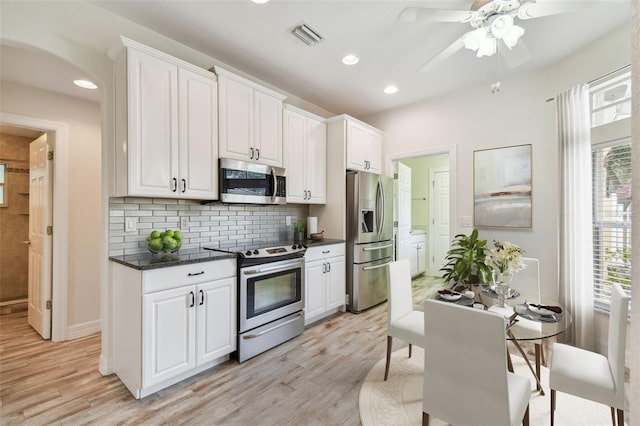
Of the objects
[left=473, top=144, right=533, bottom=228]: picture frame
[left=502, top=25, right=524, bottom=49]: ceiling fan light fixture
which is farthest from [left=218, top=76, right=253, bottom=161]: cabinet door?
[left=473, top=144, right=533, bottom=228]: picture frame

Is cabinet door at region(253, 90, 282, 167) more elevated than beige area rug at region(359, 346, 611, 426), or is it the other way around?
cabinet door at region(253, 90, 282, 167)

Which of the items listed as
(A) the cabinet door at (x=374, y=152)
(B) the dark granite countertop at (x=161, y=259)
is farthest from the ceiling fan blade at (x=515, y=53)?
(B) the dark granite countertop at (x=161, y=259)

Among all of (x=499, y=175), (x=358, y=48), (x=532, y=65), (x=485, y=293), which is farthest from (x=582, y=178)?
(x=358, y=48)

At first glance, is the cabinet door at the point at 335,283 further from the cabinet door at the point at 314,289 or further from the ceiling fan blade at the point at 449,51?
the ceiling fan blade at the point at 449,51

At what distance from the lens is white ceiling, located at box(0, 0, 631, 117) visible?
233cm

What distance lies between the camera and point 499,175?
351 centimetres

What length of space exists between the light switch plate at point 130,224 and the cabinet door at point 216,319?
82 cm

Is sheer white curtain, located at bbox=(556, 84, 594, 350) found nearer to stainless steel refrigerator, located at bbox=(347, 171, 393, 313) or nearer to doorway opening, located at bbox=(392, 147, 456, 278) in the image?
stainless steel refrigerator, located at bbox=(347, 171, 393, 313)

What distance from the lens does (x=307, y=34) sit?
104 inches

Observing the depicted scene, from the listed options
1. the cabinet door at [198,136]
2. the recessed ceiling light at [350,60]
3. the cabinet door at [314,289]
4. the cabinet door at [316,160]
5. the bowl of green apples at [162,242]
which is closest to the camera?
the bowl of green apples at [162,242]

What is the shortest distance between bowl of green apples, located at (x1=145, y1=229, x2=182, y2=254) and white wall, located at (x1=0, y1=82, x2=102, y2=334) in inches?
44.6

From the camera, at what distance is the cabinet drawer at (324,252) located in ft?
10.9

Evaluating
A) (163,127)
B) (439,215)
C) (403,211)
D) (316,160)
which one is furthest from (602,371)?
(439,215)

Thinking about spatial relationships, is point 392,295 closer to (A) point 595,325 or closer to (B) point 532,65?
(A) point 595,325
